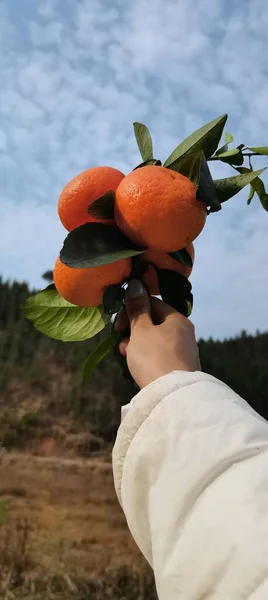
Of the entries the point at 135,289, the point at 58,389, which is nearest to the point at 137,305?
the point at 135,289

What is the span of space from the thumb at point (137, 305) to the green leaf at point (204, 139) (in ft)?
0.34

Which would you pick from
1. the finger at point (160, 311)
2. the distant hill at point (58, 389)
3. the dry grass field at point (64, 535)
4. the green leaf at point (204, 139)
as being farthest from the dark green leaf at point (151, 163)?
the dry grass field at point (64, 535)

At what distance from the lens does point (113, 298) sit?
425 mm

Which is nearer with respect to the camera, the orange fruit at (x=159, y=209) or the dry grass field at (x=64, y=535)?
the orange fruit at (x=159, y=209)

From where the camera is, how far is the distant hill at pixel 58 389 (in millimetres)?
1847

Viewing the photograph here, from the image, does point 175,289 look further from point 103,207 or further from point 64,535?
point 64,535

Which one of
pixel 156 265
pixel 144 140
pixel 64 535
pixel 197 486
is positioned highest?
pixel 144 140

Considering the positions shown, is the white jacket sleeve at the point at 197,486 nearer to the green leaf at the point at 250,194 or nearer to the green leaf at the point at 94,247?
the green leaf at the point at 94,247

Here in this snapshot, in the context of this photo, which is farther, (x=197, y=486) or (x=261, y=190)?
(x=261, y=190)

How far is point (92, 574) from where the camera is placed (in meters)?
1.62

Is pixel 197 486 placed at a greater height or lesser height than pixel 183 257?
lesser

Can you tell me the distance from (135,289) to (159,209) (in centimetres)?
6

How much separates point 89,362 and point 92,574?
53.5 inches

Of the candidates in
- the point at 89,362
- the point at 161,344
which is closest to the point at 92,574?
the point at 89,362
